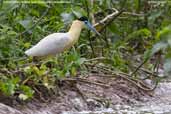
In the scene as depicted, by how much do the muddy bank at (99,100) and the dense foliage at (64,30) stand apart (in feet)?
0.59

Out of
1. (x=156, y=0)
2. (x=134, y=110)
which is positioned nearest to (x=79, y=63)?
(x=134, y=110)

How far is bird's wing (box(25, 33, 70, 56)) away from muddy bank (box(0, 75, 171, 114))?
0.45 m

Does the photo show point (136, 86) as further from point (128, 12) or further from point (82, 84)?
point (128, 12)

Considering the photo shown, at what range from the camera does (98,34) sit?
352 inches

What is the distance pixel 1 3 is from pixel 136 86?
203 centimetres

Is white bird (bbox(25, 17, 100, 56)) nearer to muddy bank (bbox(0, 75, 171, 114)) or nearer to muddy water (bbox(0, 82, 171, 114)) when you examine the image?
muddy bank (bbox(0, 75, 171, 114))

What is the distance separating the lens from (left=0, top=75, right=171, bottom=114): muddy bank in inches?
280

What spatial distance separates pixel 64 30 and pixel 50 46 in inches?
55.9

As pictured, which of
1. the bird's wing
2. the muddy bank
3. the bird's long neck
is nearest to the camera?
the muddy bank

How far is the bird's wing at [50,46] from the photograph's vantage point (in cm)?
740

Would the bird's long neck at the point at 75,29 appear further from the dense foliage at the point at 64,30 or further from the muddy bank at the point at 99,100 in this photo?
the muddy bank at the point at 99,100

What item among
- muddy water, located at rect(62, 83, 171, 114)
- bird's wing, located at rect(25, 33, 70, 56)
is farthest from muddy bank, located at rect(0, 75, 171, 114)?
bird's wing, located at rect(25, 33, 70, 56)

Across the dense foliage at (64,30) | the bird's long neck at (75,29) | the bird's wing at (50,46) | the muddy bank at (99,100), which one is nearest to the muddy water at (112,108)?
the muddy bank at (99,100)

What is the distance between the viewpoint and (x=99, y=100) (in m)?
7.70
